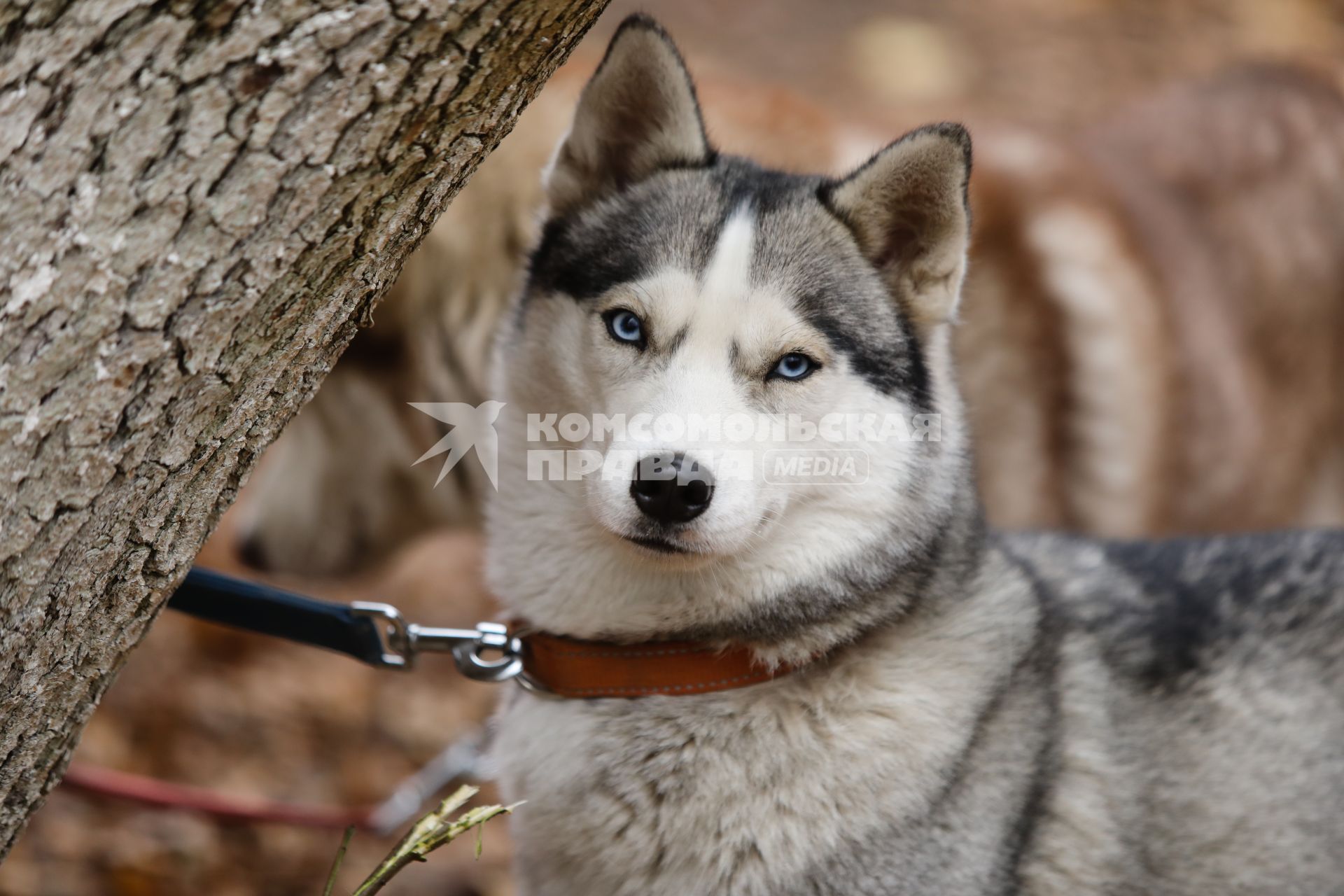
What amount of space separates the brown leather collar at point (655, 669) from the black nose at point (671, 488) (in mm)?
292

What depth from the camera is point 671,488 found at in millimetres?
1734

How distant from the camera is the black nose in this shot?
173 cm

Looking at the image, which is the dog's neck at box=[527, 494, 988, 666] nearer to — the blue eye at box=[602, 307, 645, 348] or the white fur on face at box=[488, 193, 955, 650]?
the white fur on face at box=[488, 193, 955, 650]

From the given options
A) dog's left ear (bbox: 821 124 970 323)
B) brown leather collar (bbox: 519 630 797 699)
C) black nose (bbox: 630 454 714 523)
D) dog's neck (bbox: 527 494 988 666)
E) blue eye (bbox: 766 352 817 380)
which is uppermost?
dog's left ear (bbox: 821 124 970 323)

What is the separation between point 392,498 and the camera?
3.74 metres

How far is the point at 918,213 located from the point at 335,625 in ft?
4.47

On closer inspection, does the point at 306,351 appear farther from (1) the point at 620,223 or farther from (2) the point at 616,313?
(1) the point at 620,223

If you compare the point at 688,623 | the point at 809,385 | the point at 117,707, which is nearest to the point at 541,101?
the point at 809,385

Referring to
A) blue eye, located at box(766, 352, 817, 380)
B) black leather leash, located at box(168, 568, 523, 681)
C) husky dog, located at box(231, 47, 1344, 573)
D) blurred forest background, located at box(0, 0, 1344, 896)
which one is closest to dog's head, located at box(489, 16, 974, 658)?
blue eye, located at box(766, 352, 817, 380)

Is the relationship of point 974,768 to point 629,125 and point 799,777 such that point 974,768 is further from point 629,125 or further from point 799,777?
point 629,125

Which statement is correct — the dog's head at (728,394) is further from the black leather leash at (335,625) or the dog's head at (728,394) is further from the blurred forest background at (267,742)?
Answer: the blurred forest background at (267,742)

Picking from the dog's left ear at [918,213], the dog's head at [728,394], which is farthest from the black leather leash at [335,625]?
the dog's left ear at [918,213]

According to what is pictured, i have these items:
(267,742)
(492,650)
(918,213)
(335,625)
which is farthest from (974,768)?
(267,742)

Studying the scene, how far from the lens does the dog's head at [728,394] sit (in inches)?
72.4
